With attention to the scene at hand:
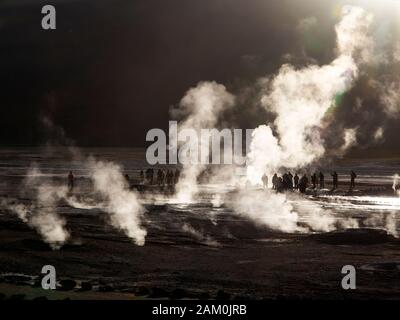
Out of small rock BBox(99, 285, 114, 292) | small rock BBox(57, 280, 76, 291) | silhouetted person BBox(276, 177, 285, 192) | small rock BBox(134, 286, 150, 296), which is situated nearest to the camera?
small rock BBox(134, 286, 150, 296)

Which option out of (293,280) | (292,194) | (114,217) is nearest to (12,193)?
(114,217)

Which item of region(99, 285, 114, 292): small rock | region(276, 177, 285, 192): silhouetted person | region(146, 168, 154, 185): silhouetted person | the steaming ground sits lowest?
region(99, 285, 114, 292): small rock

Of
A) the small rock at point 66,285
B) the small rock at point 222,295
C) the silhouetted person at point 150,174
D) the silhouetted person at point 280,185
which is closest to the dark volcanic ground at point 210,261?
the small rock at point 222,295

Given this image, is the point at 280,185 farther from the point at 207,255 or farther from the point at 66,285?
the point at 66,285

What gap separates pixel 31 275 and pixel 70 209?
15766 millimetres

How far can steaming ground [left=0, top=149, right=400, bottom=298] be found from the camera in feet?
55.2

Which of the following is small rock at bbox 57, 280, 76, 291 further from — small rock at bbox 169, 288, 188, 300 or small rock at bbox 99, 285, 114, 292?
small rock at bbox 169, 288, 188, 300

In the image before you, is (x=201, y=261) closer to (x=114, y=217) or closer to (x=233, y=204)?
(x=114, y=217)

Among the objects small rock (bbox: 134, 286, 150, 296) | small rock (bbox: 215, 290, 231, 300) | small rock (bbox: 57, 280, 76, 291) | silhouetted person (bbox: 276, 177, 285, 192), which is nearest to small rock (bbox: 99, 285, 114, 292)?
small rock (bbox: 134, 286, 150, 296)

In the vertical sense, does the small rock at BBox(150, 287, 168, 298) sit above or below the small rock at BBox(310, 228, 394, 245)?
below

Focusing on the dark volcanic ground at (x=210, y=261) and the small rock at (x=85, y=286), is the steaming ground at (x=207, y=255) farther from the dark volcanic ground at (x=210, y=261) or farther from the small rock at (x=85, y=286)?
the small rock at (x=85, y=286)

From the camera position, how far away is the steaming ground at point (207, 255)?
55.2ft

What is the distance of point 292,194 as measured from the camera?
45.7 meters

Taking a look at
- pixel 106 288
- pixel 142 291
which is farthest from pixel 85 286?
pixel 142 291
